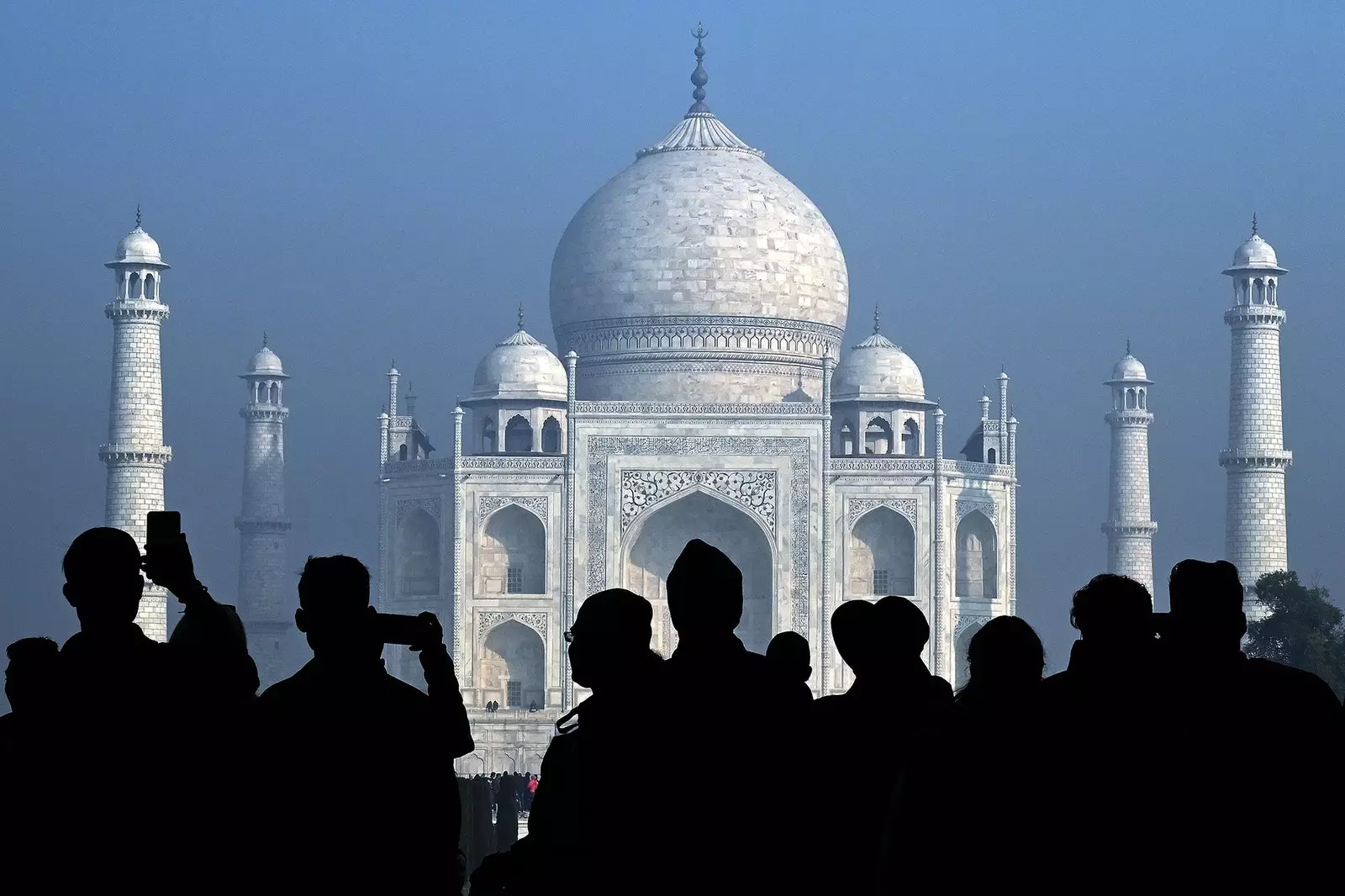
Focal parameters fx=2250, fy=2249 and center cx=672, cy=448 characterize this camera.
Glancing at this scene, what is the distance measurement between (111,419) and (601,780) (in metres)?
24.7

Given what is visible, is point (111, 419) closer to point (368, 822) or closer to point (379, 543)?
point (379, 543)

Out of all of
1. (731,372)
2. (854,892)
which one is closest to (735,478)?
(731,372)

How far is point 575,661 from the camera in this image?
11.9 feet

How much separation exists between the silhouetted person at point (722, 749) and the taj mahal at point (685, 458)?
70.8ft

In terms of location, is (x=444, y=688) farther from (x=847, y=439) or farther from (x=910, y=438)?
(x=847, y=439)

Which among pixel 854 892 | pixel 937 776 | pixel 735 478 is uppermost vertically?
pixel 735 478

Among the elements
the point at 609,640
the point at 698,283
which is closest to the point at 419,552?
the point at 698,283

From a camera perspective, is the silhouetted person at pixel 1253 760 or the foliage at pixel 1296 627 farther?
the foliage at pixel 1296 627

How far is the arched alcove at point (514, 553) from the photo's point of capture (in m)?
26.7

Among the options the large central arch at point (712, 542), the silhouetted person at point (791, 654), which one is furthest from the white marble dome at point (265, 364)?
the silhouetted person at point (791, 654)

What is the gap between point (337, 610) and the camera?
3.91 m

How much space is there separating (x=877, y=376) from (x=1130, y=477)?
505 cm

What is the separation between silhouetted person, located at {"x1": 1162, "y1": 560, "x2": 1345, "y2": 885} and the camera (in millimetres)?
3600

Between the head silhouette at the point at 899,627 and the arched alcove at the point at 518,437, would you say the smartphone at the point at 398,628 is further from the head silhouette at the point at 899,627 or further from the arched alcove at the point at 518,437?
the arched alcove at the point at 518,437
